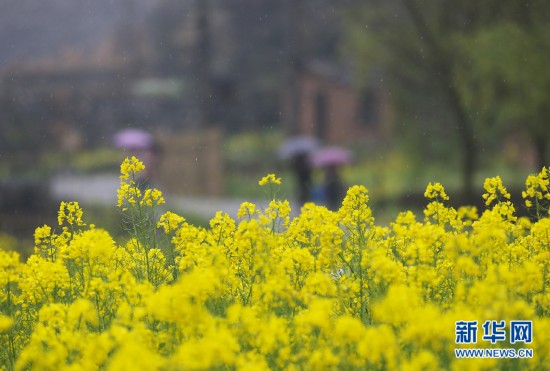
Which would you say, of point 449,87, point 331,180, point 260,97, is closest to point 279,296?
point 449,87

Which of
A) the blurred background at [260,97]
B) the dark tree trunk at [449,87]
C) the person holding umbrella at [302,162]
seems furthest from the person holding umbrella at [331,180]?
the dark tree trunk at [449,87]

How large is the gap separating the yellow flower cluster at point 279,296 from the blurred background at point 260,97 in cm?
74

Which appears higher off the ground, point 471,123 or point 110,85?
point 110,85

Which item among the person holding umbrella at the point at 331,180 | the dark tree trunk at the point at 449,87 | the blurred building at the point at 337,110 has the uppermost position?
the blurred building at the point at 337,110

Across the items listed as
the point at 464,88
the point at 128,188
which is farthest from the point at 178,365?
the point at 464,88

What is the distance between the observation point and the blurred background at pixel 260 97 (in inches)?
591

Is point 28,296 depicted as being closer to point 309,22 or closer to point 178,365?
point 178,365

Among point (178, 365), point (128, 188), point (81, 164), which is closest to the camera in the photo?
point (178, 365)

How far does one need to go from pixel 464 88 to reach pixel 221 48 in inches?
1057

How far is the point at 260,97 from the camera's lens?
125 ft

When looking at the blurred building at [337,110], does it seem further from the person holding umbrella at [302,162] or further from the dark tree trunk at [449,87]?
the dark tree trunk at [449,87]

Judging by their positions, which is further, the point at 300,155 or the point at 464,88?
the point at 300,155

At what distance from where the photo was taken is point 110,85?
110 ft

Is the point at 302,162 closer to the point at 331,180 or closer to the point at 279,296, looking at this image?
the point at 331,180
